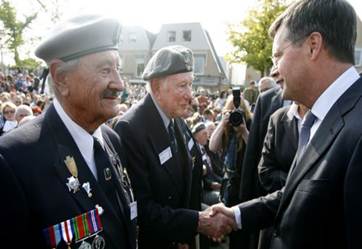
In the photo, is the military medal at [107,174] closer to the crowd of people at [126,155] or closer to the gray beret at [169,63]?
the crowd of people at [126,155]

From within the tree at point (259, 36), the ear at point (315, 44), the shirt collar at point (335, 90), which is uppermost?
the ear at point (315, 44)

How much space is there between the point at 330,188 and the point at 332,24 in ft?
2.85

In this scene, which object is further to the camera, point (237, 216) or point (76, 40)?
point (237, 216)

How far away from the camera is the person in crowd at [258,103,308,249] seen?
120 inches

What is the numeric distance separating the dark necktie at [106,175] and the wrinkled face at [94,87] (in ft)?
0.55

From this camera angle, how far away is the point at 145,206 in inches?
106

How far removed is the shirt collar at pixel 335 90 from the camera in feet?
6.54

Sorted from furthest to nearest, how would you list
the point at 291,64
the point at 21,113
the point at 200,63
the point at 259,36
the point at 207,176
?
the point at 200,63
the point at 259,36
the point at 21,113
the point at 207,176
the point at 291,64

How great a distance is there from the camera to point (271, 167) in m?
3.26

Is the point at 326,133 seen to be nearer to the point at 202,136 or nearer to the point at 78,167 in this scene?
the point at 78,167

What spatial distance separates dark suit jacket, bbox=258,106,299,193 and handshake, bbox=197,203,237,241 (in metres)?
Answer: 0.49

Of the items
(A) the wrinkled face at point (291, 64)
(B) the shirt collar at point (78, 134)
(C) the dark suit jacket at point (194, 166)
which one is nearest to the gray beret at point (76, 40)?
(B) the shirt collar at point (78, 134)

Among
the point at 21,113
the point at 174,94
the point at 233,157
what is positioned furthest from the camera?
the point at 21,113

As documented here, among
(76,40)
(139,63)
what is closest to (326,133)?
(76,40)
